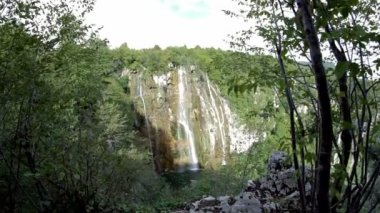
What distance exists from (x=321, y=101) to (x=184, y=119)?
3329cm

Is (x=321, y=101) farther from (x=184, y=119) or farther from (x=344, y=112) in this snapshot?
(x=184, y=119)

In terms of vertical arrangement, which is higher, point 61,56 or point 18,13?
point 18,13

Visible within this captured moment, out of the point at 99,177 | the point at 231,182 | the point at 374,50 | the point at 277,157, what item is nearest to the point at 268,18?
the point at 374,50

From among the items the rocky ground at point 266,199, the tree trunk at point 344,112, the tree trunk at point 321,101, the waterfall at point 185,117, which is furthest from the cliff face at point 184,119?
the tree trunk at point 321,101

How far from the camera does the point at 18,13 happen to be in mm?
3789

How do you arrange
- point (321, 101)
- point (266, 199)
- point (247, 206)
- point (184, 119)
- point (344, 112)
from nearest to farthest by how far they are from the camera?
point (321, 101) → point (344, 112) → point (247, 206) → point (266, 199) → point (184, 119)

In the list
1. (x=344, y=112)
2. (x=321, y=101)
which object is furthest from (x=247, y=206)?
(x=321, y=101)

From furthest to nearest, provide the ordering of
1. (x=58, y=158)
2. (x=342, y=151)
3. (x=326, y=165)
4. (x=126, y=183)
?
1. (x=126, y=183)
2. (x=58, y=158)
3. (x=342, y=151)
4. (x=326, y=165)

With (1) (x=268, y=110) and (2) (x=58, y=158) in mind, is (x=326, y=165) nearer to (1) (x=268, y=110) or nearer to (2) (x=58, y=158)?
(1) (x=268, y=110)

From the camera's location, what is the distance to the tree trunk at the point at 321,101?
49.6 inches

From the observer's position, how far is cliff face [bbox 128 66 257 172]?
33156mm

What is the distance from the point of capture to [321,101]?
49.9 inches

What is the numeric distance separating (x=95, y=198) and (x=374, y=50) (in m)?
3.14

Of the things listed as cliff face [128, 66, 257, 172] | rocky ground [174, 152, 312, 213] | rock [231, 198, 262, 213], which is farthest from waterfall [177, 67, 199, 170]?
rock [231, 198, 262, 213]
